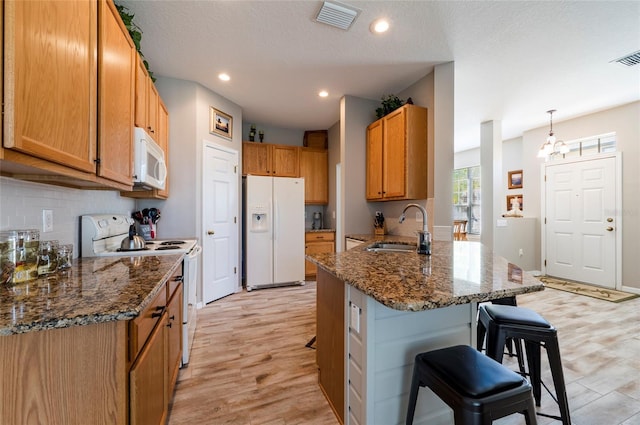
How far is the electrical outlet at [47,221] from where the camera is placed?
144cm

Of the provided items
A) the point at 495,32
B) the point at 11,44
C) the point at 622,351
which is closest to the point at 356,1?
the point at 495,32

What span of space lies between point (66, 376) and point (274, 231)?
11.2 ft

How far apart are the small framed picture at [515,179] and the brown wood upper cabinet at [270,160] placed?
4635 mm

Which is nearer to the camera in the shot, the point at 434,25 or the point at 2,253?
the point at 2,253

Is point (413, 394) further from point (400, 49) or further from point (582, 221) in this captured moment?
point (582, 221)

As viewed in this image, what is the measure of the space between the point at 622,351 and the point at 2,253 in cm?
411

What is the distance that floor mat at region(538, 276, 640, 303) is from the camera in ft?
12.0

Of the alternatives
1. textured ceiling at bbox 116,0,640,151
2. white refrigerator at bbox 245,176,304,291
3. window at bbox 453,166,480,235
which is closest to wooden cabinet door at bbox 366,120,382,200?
textured ceiling at bbox 116,0,640,151

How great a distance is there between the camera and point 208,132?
3441mm

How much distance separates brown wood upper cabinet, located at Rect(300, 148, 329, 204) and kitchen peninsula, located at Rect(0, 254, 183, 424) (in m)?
4.00

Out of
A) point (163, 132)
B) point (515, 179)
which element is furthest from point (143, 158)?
point (515, 179)

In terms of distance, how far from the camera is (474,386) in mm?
912

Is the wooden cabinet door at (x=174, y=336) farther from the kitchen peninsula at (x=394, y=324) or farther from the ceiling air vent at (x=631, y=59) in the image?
the ceiling air vent at (x=631, y=59)

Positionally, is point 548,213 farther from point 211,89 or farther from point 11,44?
point 11,44
